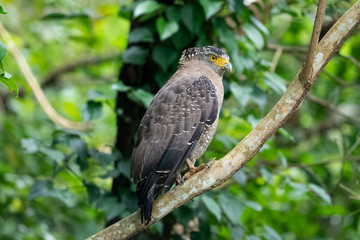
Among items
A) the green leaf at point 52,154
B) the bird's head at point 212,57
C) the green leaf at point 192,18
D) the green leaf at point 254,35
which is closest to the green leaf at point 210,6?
the green leaf at point 192,18

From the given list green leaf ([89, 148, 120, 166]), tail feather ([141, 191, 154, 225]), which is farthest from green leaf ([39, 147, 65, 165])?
tail feather ([141, 191, 154, 225])

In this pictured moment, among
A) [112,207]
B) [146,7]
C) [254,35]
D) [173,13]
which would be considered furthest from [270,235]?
[146,7]

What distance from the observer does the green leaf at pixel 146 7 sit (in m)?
4.11

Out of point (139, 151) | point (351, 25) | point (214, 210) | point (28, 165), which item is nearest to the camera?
point (351, 25)

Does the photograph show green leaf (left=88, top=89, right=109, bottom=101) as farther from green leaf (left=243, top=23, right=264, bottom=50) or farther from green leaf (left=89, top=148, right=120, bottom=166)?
green leaf (left=243, top=23, right=264, bottom=50)

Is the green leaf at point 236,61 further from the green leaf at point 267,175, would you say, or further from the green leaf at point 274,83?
the green leaf at point 267,175

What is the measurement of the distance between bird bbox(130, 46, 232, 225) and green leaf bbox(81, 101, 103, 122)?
600 mm

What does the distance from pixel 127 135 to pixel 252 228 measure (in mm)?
1516

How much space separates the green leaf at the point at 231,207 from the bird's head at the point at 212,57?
1112mm

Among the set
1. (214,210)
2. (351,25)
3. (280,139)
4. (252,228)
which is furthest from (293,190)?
(280,139)

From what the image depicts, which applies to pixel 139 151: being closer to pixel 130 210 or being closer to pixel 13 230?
pixel 130 210

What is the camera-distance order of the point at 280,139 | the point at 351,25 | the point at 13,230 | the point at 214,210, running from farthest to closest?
1. the point at 280,139
2. the point at 13,230
3. the point at 214,210
4. the point at 351,25

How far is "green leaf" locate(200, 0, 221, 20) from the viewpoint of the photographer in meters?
4.11

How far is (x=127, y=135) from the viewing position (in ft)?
15.2
